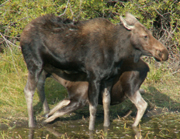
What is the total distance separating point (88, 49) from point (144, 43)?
3.44ft

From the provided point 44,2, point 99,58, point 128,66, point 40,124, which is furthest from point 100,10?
point 40,124

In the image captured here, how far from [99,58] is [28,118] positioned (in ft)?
6.59

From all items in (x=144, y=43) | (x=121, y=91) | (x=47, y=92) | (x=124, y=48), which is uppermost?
(x=144, y=43)

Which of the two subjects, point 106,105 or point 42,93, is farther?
point 42,93

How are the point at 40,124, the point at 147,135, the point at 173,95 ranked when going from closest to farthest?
the point at 147,135, the point at 40,124, the point at 173,95

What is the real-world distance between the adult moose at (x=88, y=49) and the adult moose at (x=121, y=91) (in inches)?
12.1

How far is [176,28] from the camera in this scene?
32.3ft

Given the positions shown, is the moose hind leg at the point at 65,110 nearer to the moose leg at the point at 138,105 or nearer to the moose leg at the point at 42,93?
the moose leg at the point at 42,93

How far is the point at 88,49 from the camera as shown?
5641mm

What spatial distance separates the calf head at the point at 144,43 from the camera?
564cm

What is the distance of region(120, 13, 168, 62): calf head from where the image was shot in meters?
5.64

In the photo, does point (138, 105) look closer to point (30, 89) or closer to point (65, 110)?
point (65, 110)

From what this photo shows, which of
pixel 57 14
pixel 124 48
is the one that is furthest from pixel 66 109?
pixel 57 14

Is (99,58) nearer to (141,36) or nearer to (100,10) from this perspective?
(141,36)
